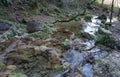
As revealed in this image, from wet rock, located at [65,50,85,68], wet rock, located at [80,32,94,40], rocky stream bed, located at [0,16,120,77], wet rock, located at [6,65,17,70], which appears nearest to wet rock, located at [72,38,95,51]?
rocky stream bed, located at [0,16,120,77]

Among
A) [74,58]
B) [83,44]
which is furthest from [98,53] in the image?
[74,58]

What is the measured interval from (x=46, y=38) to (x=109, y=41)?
274 centimetres

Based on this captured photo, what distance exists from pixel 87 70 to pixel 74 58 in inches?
34.8

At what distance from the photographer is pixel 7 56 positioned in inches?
302

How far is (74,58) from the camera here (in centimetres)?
816

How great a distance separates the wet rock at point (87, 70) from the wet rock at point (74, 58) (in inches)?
9.5

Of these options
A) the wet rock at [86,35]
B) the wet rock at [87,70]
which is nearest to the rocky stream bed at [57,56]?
the wet rock at [87,70]

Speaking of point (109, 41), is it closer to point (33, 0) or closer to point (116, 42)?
point (116, 42)

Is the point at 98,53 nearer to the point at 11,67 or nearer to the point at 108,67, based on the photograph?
the point at 108,67

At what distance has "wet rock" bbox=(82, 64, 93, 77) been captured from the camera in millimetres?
7137

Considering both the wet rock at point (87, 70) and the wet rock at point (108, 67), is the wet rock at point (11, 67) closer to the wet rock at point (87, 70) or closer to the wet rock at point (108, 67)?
the wet rock at point (87, 70)

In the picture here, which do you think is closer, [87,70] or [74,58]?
[87,70]

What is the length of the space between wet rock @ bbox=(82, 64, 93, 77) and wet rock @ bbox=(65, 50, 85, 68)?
24 centimetres

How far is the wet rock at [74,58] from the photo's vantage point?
305 inches
